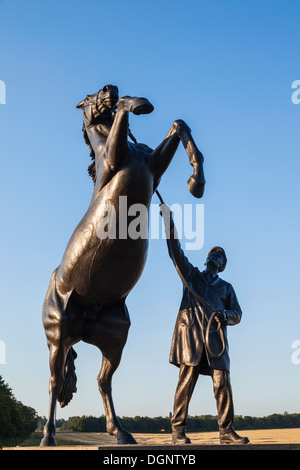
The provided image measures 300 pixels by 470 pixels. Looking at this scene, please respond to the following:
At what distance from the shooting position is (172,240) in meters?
7.15

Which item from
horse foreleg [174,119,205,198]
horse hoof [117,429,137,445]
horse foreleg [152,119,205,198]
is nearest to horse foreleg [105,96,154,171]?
horse foreleg [152,119,205,198]

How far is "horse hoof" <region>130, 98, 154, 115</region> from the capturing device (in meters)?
5.70

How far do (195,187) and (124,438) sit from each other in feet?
9.19

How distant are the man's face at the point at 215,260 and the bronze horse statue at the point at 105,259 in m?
1.35

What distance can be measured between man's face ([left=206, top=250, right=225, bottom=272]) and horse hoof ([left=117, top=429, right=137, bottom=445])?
7.61 ft

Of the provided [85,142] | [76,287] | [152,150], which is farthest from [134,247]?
[85,142]

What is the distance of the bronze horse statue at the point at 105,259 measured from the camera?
20.2ft

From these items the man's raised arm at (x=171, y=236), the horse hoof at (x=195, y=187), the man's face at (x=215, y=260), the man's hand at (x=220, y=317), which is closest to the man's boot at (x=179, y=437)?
the man's hand at (x=220, y=317)

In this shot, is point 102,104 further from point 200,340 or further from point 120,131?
point 200,340

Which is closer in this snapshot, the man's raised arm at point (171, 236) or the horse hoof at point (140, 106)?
the horse hoof at point (140, 106)

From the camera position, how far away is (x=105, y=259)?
6.18m

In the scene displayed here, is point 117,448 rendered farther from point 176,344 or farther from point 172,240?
point 172,240

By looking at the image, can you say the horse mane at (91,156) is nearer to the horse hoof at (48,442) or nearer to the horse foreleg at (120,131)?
the horse foreleg at (120,131)

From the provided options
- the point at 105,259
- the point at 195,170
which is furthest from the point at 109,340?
the point at 195,170
